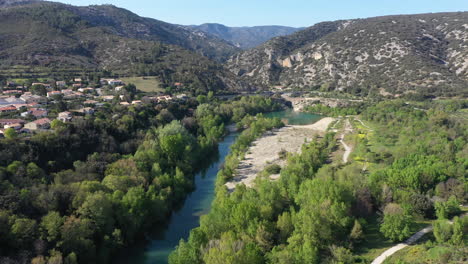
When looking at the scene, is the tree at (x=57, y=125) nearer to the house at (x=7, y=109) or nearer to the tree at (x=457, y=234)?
the house at (x=7, y=109)

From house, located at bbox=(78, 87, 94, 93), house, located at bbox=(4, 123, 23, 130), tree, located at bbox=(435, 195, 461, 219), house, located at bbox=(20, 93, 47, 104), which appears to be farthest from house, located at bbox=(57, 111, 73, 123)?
tree, located at bbox=(435, 195, 461, 219)

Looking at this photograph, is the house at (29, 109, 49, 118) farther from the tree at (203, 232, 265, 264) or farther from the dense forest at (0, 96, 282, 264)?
the tree at (203, 232, 265, 264)

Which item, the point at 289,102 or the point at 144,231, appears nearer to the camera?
the point at 144,231

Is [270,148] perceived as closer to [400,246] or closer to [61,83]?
[400,246]

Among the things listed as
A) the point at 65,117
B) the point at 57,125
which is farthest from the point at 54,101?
the point at 57,125

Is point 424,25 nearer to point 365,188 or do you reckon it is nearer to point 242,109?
point 242,109

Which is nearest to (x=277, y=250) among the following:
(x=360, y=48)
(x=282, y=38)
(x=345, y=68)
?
(x=345, y=68)
